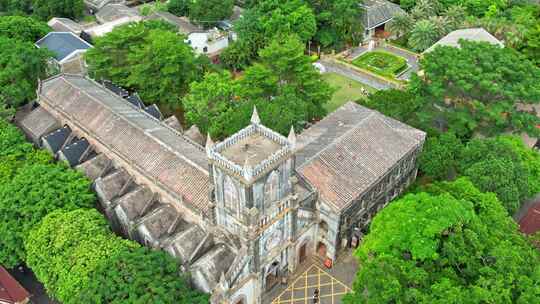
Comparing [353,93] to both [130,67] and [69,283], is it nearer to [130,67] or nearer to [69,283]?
[130,67]

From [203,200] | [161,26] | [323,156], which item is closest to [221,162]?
[203,200]

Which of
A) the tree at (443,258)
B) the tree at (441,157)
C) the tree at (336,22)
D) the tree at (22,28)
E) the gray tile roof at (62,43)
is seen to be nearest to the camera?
the tree at (443,258)

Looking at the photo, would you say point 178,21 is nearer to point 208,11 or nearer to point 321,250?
point 208,11

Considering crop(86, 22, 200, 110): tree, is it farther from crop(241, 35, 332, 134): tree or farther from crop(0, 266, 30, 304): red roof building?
crop(0, 266, 30, 304): red roof building

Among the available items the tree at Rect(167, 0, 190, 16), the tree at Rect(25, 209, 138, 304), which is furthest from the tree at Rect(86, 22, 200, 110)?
the tree at Rect(25, 209, 138, 304)

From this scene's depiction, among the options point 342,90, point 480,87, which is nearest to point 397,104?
point 480,87

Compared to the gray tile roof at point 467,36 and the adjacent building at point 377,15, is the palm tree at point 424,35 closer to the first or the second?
the gray tile roof at point 467,36

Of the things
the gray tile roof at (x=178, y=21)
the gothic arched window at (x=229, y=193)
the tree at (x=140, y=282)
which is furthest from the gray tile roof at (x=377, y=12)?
the tree at (x=140, y=282)
